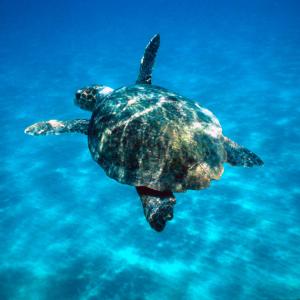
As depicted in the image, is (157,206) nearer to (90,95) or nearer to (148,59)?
(90,95)

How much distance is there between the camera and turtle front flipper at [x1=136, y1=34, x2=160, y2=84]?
24.5 ft

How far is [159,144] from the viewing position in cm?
495

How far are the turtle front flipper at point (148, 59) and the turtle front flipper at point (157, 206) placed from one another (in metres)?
3.62

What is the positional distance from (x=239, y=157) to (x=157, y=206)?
1.97 metres

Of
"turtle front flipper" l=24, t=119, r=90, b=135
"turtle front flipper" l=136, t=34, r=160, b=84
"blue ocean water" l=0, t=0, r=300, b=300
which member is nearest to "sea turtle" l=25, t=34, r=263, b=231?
"turtle front flipper" l=24, t=119, r=90, b=135

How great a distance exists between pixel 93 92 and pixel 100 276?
5.76 metres

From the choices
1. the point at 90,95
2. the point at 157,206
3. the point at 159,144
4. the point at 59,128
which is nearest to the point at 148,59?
the point at 90,95

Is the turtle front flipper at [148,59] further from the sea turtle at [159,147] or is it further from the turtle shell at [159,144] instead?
the turtle shell at [159,144]

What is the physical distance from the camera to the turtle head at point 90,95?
7.57 meters

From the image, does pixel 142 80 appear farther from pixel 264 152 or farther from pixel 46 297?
pixel 264 152

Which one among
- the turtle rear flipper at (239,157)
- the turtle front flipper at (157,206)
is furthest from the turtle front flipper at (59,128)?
the turtle rear flipper at (239,157)

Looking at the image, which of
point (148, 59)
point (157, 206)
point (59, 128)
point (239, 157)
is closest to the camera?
point (157, 206)

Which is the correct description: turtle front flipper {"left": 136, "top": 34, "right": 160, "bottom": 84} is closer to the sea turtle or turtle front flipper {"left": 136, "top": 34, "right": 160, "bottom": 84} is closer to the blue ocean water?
the sea turtle

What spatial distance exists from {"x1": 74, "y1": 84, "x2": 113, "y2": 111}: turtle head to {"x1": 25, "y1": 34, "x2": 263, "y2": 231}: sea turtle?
1.56 m
